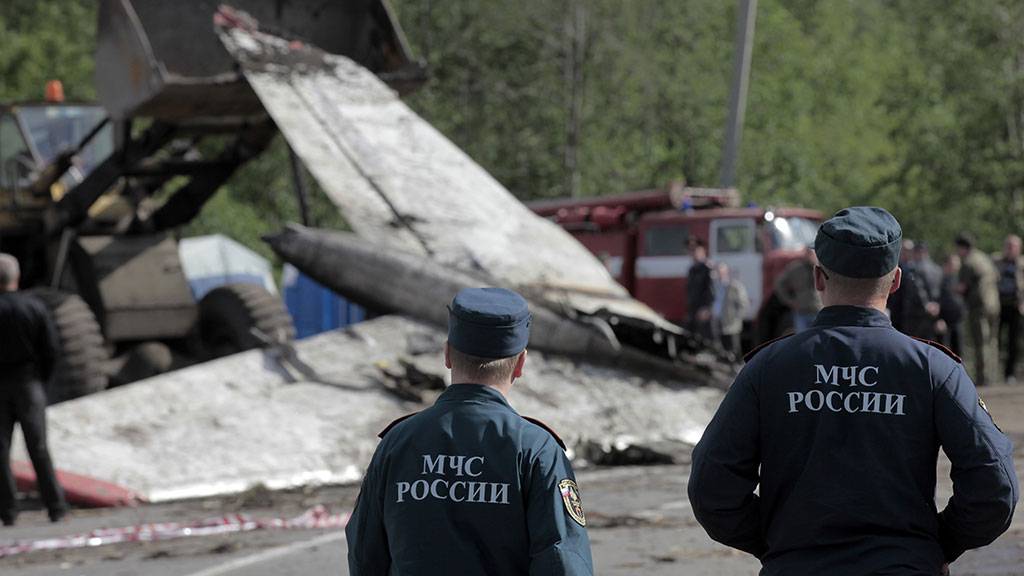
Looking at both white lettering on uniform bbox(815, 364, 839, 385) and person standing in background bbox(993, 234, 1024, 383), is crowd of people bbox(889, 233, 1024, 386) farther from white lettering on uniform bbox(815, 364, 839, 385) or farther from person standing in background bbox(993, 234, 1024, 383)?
white lettering on uniform bbox(815, 364, 839, 385)

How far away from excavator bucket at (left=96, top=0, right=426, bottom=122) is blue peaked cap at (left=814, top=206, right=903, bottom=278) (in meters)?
11.3

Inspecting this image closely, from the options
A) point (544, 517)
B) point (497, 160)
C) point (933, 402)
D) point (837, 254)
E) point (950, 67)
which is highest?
point (837, 254)

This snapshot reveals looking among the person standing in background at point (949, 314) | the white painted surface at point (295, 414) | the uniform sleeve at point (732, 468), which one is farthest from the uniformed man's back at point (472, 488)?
the person standing in background at point (949, 314)

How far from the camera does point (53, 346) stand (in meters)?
9.90

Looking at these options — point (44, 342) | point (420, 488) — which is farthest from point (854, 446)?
point (44, 342)

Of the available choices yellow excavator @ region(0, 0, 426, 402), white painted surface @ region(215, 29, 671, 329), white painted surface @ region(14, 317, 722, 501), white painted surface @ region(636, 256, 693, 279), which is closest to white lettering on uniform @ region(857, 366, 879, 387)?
white painted surface @ region(14, 317, 722, 501)

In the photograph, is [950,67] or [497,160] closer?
[950,67]

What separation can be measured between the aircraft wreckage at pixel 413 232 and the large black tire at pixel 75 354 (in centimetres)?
198

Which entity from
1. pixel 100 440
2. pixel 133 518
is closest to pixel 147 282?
pixel 100 440

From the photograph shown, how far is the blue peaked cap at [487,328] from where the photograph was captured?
343 cm

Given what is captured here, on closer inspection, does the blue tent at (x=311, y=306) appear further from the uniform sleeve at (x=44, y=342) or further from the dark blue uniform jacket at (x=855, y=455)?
the dark blue uniform jacket at (x=855, y=455)

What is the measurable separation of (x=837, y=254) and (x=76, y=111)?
14534 mm

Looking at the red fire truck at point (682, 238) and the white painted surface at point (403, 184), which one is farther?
the red fire truck at point (682, 238)

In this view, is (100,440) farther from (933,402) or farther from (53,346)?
(933,402)
